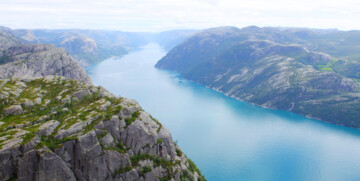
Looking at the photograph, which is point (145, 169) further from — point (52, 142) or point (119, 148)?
point (52, 142)

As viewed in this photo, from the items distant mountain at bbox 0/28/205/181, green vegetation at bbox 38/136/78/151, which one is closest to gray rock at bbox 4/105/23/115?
distant mountain at bbox 0/28/205/181

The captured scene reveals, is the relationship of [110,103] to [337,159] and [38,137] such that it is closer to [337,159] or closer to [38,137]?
A: [38,137]

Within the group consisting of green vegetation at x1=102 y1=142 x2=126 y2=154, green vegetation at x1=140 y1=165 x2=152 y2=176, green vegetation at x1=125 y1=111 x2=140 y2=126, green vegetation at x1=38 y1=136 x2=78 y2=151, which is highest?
green vegetation at x1=125 y1=111 x2=140 y2=126

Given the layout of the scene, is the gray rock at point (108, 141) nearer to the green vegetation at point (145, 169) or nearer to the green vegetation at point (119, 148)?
the green vegetation at point (119, 148)

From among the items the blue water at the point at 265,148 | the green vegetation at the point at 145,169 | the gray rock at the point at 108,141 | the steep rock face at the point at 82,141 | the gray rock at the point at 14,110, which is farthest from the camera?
the blue water at the point at 265,148

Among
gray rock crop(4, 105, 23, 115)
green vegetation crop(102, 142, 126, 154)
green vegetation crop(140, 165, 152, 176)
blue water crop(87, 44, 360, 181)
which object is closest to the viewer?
green vegetation crop(102, 142, 126, 154)

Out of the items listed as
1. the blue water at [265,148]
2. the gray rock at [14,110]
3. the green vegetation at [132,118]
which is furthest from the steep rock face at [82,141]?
the blue water at [265,148]

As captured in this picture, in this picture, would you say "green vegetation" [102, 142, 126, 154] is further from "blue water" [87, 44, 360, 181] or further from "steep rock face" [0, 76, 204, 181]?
"blue water" [87, 44, 360, 181]

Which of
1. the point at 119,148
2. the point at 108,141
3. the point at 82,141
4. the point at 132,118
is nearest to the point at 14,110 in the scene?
the point at 82,141

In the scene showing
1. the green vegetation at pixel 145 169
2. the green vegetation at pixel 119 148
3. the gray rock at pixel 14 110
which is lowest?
the green vegetation at pixel 145 169
